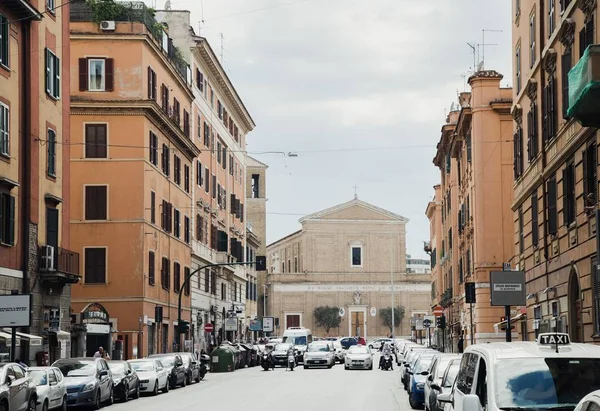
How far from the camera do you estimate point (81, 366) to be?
30.3 m

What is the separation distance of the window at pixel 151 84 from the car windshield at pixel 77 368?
26.0 meters

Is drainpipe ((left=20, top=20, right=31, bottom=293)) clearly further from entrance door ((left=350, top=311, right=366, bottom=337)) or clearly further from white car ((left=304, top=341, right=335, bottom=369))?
entrance door ((left=350, top=311, right=366, bottom=337))

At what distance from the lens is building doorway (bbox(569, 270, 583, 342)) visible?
96.1ft

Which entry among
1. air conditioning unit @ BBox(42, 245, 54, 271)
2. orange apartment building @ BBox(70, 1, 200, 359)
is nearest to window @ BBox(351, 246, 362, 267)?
orange apartment building @ BBox(70, 1, 200, 359)

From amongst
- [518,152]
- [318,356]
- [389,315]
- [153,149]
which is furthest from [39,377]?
[389,315]

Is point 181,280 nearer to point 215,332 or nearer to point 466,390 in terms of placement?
point 215,332

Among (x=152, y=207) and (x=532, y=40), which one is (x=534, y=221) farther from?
(x=152, y=207)

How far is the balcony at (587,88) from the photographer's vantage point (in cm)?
1878

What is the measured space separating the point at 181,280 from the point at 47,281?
24.9 metres

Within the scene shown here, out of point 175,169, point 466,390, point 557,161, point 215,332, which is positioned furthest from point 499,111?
point 466,390

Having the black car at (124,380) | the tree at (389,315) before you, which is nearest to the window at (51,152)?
the black car at (124,380)

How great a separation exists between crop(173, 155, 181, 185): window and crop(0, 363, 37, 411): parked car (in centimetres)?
Result: 3823

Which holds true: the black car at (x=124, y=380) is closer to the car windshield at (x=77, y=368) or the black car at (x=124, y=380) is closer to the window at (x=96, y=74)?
the car windshield at (x=77, y=368)

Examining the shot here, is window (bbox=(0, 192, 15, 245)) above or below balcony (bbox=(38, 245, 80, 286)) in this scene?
above
